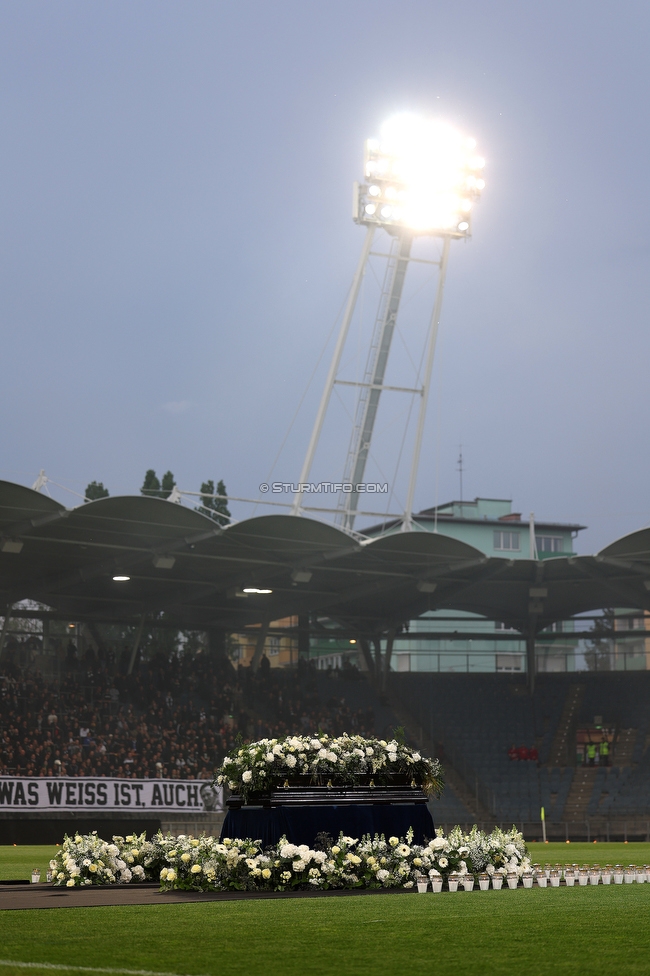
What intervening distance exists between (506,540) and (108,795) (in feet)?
136

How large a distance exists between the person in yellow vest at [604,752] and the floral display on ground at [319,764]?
85.6 ft

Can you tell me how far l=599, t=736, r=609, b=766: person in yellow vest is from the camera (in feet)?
121

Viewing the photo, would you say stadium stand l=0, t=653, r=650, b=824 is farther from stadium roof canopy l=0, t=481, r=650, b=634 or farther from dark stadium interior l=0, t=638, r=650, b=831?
stadium roof canopy l=0, t=481, r=650, b=634

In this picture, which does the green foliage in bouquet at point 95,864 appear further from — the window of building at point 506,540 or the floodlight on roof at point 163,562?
the window of building at point 506,540

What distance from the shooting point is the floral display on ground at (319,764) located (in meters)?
11.8

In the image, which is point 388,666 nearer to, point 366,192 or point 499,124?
point 366,192

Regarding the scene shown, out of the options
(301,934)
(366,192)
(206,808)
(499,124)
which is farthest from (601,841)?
(301,934)

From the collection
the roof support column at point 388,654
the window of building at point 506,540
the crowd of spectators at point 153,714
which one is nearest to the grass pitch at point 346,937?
the crowd of spectators at point 153,714

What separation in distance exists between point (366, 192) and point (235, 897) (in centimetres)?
2497

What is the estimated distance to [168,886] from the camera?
1120 cm

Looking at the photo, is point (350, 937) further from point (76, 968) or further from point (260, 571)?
point (260, 571)

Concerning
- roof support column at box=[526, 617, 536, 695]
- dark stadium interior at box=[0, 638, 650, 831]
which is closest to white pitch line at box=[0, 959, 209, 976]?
dark stadium interior at box=[0, 638, 650, 831]

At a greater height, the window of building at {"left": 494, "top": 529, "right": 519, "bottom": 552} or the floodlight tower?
the window of building at {"left": 494, "top": 529, "right": 519, "bottom": 552}

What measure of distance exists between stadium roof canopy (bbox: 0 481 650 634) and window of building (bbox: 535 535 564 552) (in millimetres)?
32413
